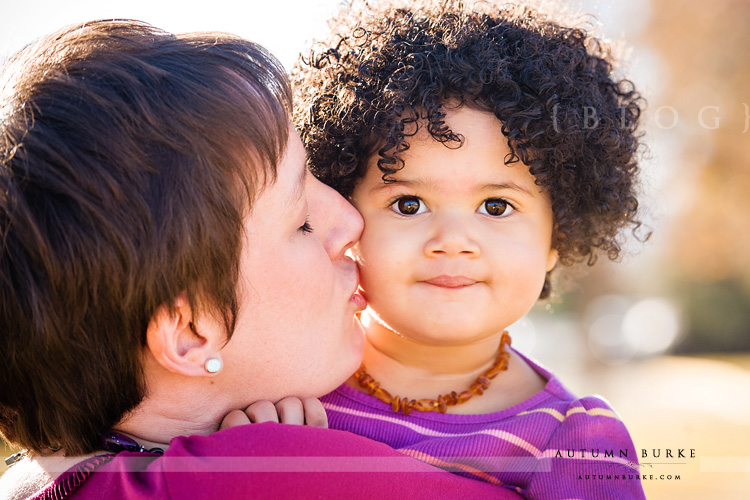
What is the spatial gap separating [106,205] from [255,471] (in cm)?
66

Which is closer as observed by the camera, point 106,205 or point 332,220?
point 106,205

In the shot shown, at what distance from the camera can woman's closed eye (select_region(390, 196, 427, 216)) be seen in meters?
2.23

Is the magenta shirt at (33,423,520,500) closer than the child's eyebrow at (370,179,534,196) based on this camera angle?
Yes

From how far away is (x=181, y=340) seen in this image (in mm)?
1771

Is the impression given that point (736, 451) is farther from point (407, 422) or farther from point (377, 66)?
point (377, 66)

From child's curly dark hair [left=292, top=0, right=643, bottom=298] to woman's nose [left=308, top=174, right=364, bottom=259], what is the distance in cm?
18

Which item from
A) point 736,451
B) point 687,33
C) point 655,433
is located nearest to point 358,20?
point 736,451

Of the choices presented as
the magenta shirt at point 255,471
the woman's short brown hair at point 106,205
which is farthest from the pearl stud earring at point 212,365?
the magenta shirt at point 255,471

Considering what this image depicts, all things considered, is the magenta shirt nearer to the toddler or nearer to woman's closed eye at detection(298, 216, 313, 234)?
the toddler

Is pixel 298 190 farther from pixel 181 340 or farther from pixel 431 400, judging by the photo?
pixel 431 400

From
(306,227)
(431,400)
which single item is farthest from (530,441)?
(306,227)

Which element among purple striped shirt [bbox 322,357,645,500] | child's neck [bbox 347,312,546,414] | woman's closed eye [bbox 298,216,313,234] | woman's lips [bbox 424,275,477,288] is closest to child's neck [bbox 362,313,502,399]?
child's neck [bbox 347,312,546,414]

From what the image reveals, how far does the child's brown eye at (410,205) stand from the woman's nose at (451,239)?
75 mm

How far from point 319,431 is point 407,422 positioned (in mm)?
616
